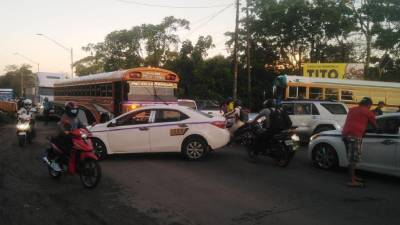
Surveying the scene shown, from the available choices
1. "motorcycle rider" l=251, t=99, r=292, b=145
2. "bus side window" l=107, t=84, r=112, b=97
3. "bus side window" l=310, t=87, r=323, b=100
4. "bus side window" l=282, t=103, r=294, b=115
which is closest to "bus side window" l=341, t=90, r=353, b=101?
"bus side window" l=310, t=87, r=323, b=100

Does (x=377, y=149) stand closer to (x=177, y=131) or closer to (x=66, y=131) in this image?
(x=177, y=131)

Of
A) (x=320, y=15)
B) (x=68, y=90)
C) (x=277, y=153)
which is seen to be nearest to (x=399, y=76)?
(x=320, y=15)

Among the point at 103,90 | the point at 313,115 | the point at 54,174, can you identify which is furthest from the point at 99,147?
the point at 313,115

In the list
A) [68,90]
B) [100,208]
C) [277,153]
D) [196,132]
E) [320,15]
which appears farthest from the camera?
[320,15]

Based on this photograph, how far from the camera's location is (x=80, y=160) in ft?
28.4

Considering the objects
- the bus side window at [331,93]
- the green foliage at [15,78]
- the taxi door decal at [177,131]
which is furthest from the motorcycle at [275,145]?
the green foliage at [15,78]

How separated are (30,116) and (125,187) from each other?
8.10m

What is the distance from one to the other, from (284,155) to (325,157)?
3.19ft

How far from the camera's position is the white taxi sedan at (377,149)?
9.20m

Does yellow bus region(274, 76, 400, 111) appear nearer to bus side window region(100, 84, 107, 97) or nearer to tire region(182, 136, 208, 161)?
bus side window region(100, 84, 107, 97)

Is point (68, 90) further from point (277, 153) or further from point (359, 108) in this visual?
point (359, 108)

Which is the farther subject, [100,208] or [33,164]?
[33,164]

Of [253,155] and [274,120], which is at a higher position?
[274,120]

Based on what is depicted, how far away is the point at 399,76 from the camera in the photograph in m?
41.3
